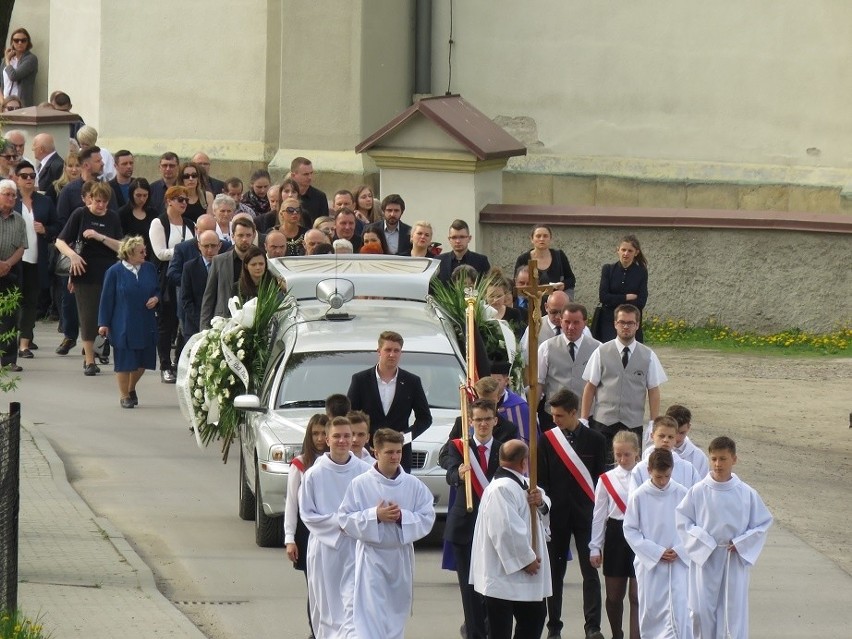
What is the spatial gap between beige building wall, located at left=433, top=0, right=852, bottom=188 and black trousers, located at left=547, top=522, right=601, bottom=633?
15233 millimetres

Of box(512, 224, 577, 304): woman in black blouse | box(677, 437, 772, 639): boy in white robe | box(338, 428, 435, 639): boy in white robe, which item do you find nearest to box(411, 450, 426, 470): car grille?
box(338, 428, 435, 639): boy in white robe

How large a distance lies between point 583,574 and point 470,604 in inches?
34.6

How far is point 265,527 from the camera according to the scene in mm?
12445

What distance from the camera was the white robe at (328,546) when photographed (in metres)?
9.95

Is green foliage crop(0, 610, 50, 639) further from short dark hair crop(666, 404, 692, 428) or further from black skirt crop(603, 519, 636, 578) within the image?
short dark hair crop(666, 404, 692, 428)

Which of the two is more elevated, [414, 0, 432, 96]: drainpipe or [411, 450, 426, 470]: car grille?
[414, 0, 432, 96]: drainpipe

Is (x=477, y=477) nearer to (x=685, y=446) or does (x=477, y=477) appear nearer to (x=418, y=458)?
(x=685, y=446)

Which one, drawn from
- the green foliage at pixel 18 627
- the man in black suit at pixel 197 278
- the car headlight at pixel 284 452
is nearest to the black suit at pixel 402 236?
the man in black suit at pixel 197 278

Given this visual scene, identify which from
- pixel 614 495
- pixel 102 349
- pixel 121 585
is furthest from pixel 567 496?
pixel 102 349

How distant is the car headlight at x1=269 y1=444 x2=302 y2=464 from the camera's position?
12.1 m

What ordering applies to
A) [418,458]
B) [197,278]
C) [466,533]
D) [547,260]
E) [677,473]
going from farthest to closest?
1. [197,278]
2. [547,260]
3. [418,458]
4. [677,473]
5. [466,533]

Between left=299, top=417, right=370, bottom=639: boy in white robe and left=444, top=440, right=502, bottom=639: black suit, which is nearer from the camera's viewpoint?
left=299, top=417, right=370, bottom=639: boy in white robe

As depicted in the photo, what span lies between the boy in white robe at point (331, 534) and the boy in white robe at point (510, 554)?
748 millimetres

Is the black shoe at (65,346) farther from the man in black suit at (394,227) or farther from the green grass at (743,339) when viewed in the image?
the green grass at (743,339)
